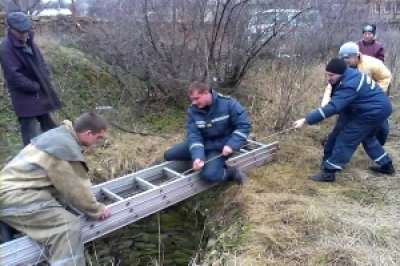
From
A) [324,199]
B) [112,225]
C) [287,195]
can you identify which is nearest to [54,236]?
[112,225]

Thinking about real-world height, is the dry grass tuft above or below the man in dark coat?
below

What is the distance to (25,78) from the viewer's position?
4.34 m

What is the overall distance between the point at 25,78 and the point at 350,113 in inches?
144

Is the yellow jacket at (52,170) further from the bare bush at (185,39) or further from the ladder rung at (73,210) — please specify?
the bare bush at (185,39)

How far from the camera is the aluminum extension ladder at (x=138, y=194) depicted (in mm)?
3295

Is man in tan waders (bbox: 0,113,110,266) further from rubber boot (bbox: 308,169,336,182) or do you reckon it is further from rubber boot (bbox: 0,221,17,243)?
rubber boot (bbox: 308,169,336,182)

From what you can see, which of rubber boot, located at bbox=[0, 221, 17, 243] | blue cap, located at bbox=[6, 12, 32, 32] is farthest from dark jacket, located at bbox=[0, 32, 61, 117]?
rubber boot, located at bbox=[0, 221, 17, 243]

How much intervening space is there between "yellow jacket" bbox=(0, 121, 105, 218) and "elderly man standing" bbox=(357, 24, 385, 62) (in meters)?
4.43

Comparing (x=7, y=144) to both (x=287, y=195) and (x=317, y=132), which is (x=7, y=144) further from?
(x=317, y=132)

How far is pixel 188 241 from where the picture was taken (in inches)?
193

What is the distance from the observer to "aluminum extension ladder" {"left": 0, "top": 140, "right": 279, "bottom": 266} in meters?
3.29

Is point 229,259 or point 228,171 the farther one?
point 228,171

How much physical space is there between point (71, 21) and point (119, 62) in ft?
9.87

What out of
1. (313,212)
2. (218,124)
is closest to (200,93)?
(218,124)
